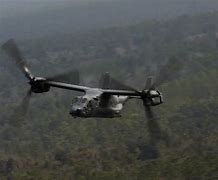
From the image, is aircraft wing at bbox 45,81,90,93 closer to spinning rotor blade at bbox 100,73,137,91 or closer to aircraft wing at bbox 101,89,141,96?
spinning rotor blade at bbox 100,73,137,91

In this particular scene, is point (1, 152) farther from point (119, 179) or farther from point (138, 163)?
point (119, 179)

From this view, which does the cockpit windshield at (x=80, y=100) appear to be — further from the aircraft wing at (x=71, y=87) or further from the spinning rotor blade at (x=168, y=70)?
the spinning rotor blade at (x=168, y=70)

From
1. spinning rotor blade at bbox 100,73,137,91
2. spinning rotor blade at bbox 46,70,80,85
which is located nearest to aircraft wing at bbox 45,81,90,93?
spinning rotor blade at bbox 46,70,80,85

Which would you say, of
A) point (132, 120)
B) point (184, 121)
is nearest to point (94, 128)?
point (132, 120)

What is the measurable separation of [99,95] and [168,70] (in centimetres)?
532

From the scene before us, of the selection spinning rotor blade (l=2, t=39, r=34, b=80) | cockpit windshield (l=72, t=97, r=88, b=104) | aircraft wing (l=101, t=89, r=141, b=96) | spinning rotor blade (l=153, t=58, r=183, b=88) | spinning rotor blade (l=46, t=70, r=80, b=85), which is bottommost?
aircraft wing (l=101, t=89, r=141, b=96)

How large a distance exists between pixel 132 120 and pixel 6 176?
59.7 m

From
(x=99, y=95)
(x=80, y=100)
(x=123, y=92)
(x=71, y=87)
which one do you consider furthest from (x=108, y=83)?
(x=123, y=92)

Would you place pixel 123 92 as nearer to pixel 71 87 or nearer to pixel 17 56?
pixel 71 87

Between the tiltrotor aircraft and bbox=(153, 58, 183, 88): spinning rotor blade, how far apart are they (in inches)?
2.8

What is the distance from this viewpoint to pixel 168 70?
43438 mm

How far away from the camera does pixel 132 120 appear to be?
7653 inches

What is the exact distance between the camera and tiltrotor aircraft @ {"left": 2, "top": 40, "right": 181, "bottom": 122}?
4288 cm

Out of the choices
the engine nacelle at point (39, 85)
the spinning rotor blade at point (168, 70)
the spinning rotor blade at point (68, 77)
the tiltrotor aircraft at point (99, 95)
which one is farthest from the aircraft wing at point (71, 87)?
the spinning rotor blade at point (168, 70)
